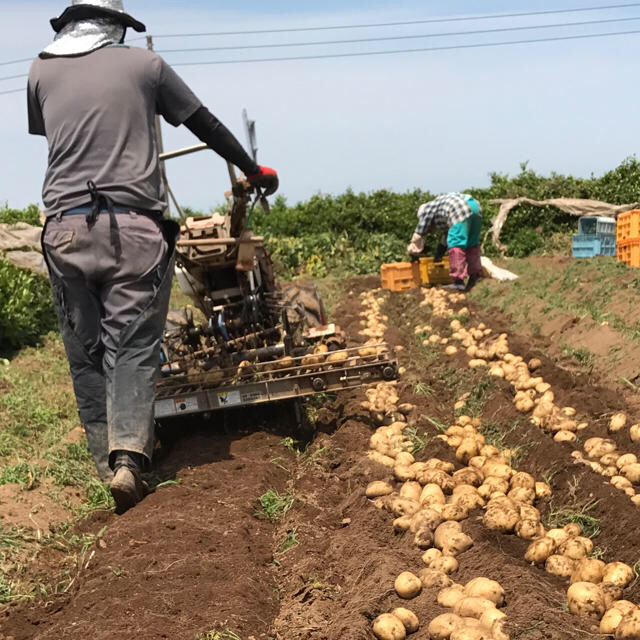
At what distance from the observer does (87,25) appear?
421 cm

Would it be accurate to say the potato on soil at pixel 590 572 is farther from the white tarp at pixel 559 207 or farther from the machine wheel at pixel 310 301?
the white tarp at pixel 559 207

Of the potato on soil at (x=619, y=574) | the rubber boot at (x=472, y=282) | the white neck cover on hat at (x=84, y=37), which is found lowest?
the rubber boot at (x=472, y=282)

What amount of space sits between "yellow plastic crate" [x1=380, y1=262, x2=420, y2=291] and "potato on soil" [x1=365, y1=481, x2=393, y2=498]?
8.65 metres

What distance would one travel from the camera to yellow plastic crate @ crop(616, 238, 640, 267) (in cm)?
978

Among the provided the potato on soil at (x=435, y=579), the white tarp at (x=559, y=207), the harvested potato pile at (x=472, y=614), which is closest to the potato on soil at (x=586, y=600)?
the harvested potato pile at (x=472, y=614)

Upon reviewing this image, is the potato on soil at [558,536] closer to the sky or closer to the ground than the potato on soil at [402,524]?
closer to the sky

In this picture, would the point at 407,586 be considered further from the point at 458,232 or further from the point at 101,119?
the point at 458,232

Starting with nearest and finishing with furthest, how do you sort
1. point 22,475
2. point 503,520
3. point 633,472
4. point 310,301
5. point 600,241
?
point 503,520 < point 633,472 < point 22,475 < point 310,301 < point 600,241

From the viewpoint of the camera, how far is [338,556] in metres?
3.50

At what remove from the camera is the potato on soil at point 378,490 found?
13.8ft

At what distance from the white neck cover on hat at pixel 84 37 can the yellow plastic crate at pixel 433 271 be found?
8862 mm

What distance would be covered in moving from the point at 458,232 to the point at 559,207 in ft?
14.9

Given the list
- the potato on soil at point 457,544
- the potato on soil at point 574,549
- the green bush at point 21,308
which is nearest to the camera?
the potato on soil at point 574,549

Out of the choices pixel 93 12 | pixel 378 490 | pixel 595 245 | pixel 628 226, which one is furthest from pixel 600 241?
pixel 93 12
